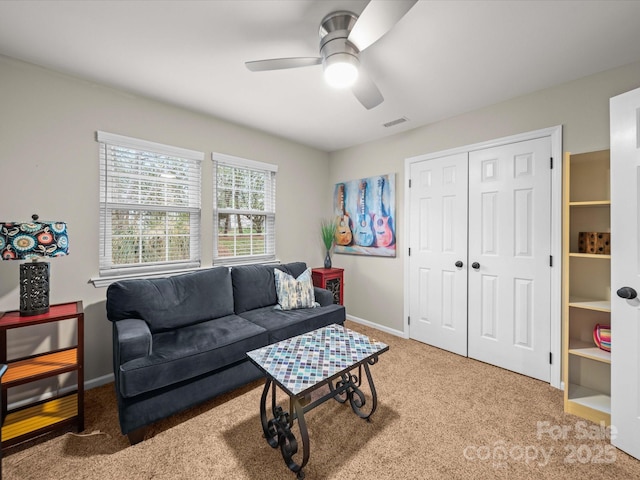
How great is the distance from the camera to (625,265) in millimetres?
1644

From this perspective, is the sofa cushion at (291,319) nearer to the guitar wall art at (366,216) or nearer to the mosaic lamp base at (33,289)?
the guitar wall art at (366,216)

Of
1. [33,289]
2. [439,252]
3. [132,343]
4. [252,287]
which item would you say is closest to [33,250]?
[33,289]

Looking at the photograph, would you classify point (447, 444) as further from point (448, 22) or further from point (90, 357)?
point (90, 357)

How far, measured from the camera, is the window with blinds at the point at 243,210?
3133 millimetres

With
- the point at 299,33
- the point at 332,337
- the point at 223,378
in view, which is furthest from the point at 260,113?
the point at 223,378

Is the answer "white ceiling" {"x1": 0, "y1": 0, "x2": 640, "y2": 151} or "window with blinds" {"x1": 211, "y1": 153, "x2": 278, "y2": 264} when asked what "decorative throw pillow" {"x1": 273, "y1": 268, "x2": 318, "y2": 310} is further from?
"white ceiling" {"x1": 0, "y1": 0, "x2": 640, "y2": 151}

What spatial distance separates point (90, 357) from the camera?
7.63ft

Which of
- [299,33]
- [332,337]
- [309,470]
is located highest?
[299,33]

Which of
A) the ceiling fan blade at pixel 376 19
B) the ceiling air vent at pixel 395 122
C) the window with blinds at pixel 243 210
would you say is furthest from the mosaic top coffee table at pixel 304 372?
the ceiling air vent at pixel 395 122

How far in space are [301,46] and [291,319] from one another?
2148mm

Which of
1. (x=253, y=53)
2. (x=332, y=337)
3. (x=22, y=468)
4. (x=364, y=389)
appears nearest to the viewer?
(x=22, y=468)

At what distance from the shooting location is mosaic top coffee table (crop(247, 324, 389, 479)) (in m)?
1.49

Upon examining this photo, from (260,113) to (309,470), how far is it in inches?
117

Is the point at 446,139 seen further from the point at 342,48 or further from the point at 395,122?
the point at 342,48
